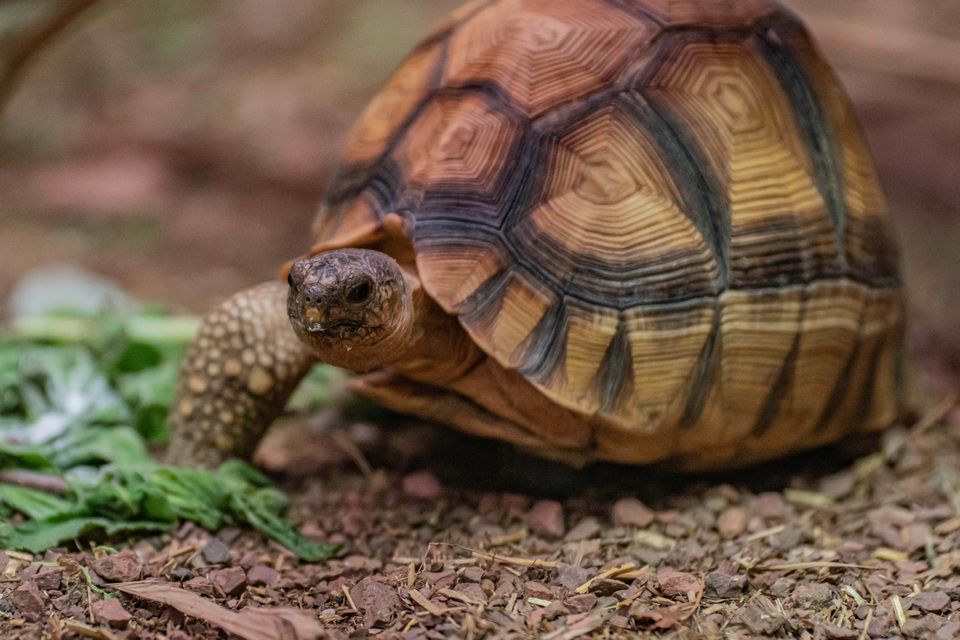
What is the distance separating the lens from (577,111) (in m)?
3.13

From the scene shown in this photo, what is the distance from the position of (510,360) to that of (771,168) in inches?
47.2

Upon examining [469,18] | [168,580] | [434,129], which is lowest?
[168,580]

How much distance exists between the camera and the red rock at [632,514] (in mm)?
3137

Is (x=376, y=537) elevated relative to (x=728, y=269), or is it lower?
lower

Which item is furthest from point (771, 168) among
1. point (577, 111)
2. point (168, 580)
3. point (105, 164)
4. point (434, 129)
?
point (105, 164)

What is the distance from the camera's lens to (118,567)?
262 centimetres

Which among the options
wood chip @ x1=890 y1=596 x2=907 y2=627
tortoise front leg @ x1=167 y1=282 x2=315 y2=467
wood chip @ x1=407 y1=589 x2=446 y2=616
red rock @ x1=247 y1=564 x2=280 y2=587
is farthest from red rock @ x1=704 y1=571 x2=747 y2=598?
tortoise front leg @ x1=167 y1=282 x2=315 y2=467

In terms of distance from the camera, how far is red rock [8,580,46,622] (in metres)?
2.39

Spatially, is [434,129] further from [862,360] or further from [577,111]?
[862,360]

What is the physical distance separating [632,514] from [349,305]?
126 cm

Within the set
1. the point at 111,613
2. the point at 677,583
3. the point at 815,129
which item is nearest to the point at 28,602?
the point at 111,613

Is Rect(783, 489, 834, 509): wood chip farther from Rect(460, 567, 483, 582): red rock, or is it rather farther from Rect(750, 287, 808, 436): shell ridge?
Rect(460, 567, 483, 582): red rock

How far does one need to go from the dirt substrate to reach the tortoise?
0.81 feet

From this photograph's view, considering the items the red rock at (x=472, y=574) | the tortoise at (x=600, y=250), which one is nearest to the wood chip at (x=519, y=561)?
the red rock at (x=472, y=574)
